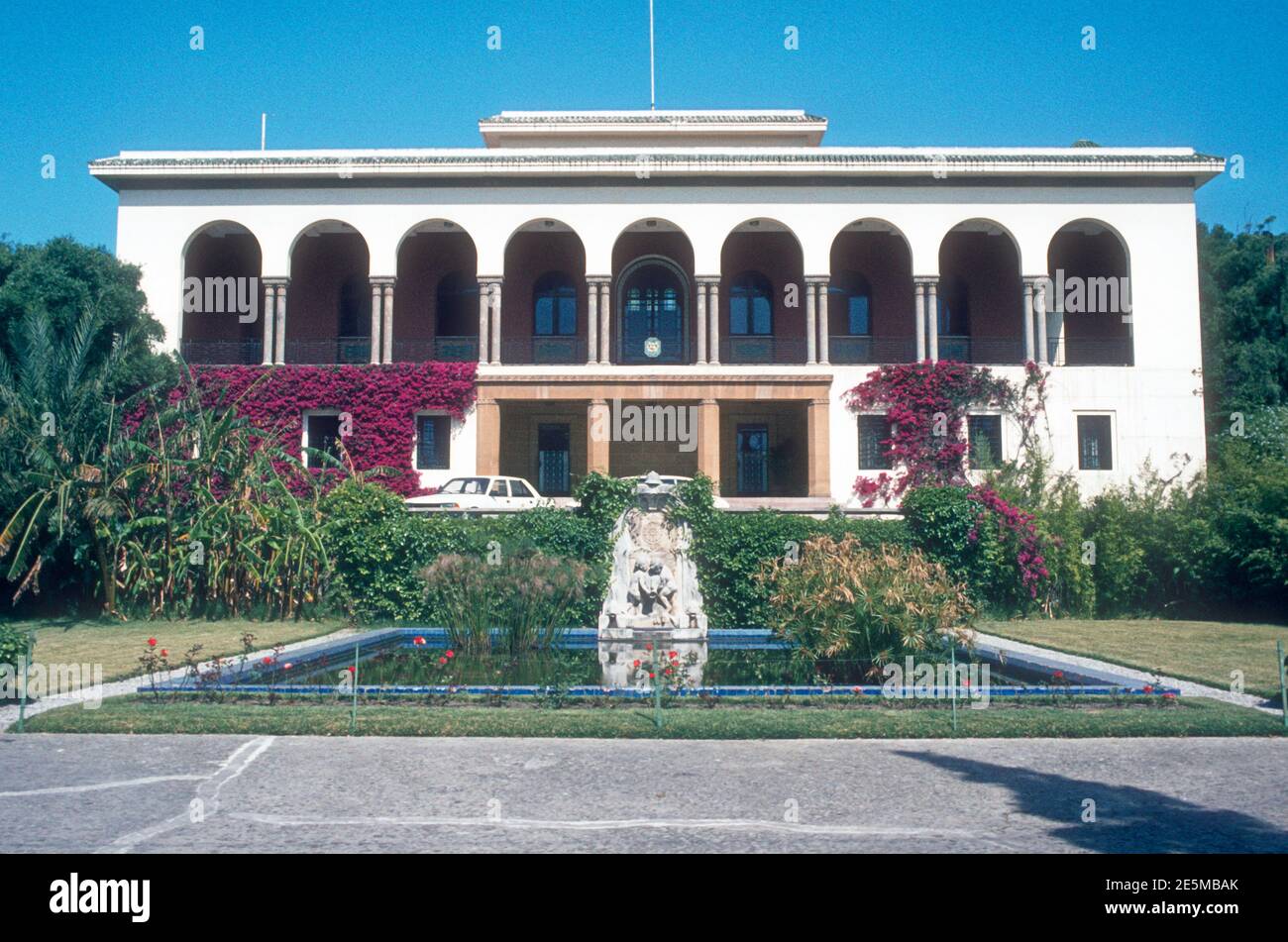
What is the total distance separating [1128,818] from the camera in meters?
5.85

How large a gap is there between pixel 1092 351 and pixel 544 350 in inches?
636

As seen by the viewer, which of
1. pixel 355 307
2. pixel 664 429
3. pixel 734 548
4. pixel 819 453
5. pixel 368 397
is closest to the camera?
pixel 734 548

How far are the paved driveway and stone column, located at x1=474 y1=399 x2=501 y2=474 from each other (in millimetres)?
18205

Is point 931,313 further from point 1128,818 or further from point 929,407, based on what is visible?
point 1128,818

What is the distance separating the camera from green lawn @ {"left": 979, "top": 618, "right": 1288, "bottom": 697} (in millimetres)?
11812

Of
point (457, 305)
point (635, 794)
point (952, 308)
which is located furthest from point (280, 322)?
point (635, 794)

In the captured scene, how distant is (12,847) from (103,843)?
412 mm

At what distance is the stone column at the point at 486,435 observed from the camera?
26.3 m

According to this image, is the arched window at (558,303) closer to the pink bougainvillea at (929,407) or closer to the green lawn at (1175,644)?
the pink bougainvillea at (929,407)

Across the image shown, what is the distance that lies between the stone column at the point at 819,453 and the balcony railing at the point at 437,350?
10.0 metres

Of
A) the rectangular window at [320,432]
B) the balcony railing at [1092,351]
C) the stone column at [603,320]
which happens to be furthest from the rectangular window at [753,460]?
the rectangular window at [320,432]

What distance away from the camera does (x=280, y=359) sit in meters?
27.2
